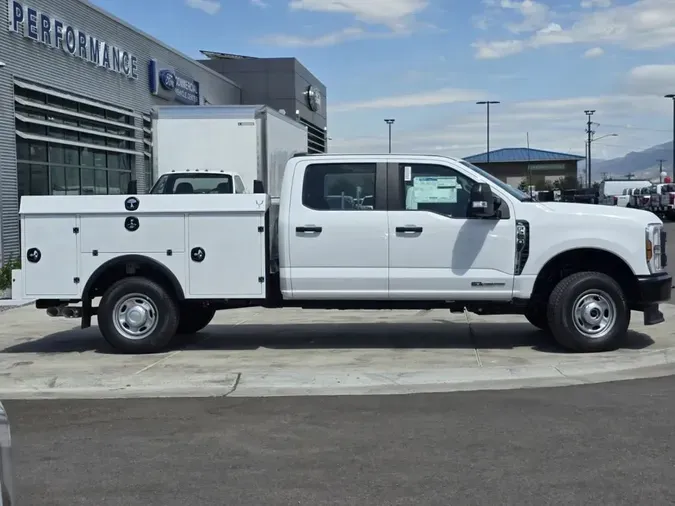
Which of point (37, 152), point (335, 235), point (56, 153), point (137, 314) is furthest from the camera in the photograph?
point (56, 153)

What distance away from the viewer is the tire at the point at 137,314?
31.1 ft

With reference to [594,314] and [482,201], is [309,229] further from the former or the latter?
[594,314]

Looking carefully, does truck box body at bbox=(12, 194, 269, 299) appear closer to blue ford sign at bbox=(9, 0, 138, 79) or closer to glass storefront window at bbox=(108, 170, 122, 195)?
blue ford sign at bbox=(9, 0, 138, 79)

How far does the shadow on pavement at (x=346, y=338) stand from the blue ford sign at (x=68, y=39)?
8.97 m

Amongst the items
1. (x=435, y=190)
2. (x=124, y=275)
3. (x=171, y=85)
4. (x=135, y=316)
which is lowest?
(x=135, y=316)

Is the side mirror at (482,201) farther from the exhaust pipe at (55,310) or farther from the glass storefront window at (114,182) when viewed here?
the glass storefront window at (114,182)

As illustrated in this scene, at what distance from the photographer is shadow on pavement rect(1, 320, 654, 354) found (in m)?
10.1

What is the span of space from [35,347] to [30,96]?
10.0 metres

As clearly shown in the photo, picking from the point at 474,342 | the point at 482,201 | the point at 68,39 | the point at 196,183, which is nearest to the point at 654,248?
the point at 482,201

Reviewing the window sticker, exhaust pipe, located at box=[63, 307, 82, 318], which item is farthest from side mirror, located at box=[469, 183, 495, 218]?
exhaust pipe, located at box=[63, 307, 82, 318]

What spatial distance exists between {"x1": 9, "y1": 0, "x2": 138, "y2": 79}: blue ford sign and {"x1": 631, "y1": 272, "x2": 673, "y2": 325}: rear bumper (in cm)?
1389

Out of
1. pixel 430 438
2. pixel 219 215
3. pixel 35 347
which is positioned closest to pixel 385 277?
pixel 219 215

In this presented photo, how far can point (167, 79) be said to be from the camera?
26.5 m

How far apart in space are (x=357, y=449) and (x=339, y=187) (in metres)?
4.08
